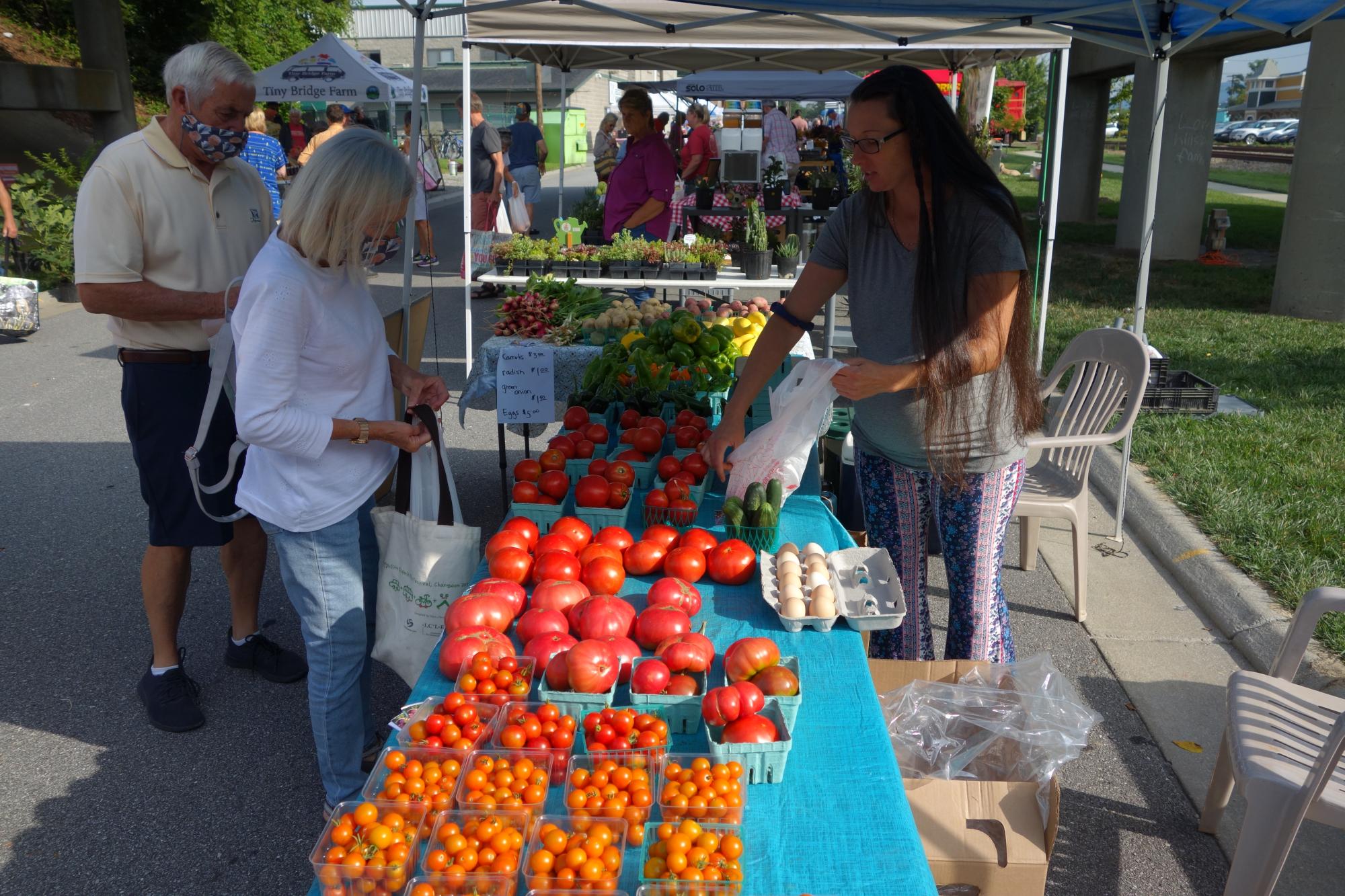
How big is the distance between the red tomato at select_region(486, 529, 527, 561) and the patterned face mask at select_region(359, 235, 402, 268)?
29.5 inches

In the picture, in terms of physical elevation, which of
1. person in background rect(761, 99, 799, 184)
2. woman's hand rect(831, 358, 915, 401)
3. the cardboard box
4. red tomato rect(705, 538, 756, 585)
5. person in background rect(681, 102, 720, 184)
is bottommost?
the cardboard box

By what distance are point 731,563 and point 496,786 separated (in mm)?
986

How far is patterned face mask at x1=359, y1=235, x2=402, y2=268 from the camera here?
2.38m

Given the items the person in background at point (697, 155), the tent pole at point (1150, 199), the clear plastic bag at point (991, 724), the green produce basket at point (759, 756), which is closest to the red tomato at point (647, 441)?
the clear plastic bag at point (991, 724)

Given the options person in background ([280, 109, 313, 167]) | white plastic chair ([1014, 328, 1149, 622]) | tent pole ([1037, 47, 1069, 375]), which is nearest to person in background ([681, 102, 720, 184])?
tent pole ([1037, 47, 1069, 375])

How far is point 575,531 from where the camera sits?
103 inches

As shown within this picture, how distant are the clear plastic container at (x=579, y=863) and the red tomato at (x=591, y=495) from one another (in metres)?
1.26

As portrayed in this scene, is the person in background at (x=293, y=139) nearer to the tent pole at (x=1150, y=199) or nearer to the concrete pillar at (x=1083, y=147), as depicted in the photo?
the concrete pillar at (x=1083, y=147)

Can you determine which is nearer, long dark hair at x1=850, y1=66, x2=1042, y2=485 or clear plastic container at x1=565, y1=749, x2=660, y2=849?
clear plastic container at x1=565, y1=749, x2=660, y2=849

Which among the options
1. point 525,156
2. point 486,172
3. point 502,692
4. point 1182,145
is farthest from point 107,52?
point 502,692

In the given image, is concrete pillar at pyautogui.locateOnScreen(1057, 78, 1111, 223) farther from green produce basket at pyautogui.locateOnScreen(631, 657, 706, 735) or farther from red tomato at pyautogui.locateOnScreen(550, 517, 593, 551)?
green produce basket at pyautogui.locateOnScreen(631, 657, 706, 735)

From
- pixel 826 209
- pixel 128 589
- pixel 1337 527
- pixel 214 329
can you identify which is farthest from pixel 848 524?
pixel 826 209

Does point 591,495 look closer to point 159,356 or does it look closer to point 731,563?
point 731,563

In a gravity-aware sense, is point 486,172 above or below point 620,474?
above
